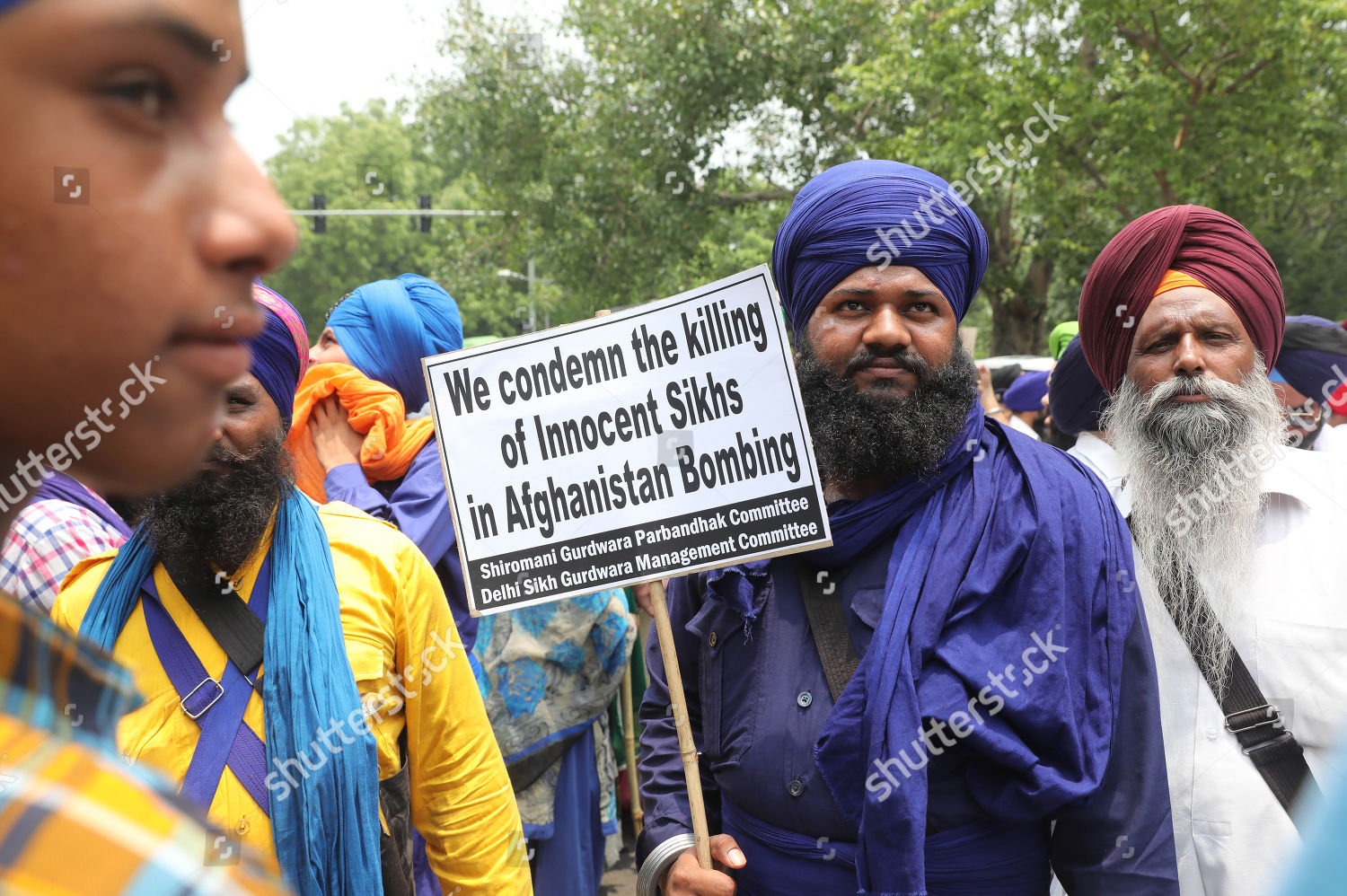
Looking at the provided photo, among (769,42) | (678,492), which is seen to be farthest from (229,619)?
(769,42)

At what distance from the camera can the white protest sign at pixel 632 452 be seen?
2.25m

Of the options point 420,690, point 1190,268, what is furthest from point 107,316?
point 1190,268

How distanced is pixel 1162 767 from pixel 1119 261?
157 centimetres

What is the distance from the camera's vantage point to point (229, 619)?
2.25 m

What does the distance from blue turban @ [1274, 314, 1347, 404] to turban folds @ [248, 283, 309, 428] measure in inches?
189

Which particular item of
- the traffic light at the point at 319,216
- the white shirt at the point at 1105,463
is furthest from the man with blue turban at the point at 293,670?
the traffic light at the point at 319,216

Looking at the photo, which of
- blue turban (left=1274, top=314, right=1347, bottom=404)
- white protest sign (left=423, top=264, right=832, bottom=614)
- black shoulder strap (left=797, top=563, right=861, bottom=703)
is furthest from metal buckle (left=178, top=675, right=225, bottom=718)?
blue turban (left=1274, top=314, right=1347, bottom=404)

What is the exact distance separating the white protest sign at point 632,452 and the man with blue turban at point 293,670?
0.29m

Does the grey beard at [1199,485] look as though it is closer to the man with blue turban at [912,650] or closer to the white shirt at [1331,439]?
the man with blue turban at [912,650]

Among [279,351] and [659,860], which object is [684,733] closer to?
[659,860]

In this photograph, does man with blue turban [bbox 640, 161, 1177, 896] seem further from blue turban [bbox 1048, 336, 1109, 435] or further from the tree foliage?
the tree foliage

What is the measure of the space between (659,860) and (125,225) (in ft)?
6.79

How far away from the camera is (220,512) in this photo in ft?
7.57

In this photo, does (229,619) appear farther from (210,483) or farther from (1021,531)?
(1021,531)
